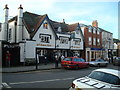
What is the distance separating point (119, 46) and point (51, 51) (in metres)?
32.6

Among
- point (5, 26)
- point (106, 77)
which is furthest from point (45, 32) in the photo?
point (106, 77)

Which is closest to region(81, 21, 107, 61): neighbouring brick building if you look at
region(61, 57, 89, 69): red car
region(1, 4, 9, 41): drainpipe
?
region(61, 57, 89, 69): red car

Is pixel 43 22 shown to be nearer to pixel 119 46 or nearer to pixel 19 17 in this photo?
pixel 19 17

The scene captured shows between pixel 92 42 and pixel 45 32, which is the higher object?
pixel 45 32

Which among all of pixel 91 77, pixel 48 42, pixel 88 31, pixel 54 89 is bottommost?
pixel 54 89

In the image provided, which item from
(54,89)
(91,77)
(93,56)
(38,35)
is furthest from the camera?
(93,56)

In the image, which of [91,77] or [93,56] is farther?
[93,56]

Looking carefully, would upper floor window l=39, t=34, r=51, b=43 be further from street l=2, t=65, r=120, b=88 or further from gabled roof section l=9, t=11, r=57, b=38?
street l=2, t=65, r=120, b=88

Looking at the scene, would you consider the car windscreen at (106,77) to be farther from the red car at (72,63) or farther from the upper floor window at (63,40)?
the upper floor window at (63,40)

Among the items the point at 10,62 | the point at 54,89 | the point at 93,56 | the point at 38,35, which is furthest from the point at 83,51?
the point at 54,89

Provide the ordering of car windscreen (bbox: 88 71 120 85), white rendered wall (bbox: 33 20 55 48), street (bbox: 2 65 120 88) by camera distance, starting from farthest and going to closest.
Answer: white rendered wall (bbox: 33 20 55 48) < street (bbox: 2 65 120 88) < car windscreen (bbox: 88 71 120 85)

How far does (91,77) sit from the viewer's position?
6609 millimetres

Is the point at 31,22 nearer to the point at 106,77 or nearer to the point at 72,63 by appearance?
the point at 72,63

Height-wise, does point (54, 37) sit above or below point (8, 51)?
above
